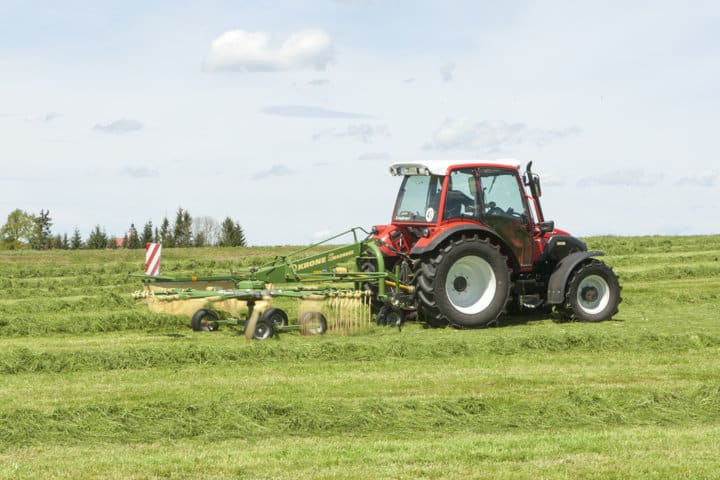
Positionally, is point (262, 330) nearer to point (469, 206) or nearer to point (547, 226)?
point (469, 206)

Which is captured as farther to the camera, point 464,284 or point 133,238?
point 133,238

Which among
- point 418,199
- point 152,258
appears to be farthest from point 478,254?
point 152,258

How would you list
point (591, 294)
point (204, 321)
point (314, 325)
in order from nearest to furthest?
point (314, 325) < point (204, 321) < point (591, 294)

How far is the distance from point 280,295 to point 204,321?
130 cm

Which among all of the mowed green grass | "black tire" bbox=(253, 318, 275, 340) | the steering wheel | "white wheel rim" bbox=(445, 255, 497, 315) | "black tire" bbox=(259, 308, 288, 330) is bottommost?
the mowed green grass

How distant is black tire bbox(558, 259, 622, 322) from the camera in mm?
14203

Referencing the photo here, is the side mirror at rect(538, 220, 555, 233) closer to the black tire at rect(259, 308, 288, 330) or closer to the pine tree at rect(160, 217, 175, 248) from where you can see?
the black tire at rect(259, 308, 288, 330)

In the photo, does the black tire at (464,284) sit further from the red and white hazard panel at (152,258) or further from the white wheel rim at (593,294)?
A: the red and white hazard panel at (152,258)

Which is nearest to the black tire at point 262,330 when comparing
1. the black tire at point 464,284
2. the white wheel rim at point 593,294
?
the black tire at point 464,284

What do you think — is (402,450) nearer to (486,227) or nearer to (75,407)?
(75,407)

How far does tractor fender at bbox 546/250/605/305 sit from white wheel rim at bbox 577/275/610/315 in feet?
1.19

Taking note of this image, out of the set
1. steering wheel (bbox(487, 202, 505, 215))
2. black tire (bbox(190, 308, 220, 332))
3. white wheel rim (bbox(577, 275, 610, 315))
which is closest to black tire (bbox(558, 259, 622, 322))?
white wheel rim (bbox(577, 275, 610, 315))

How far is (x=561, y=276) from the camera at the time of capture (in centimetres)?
1412

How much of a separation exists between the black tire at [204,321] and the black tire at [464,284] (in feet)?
9.12
